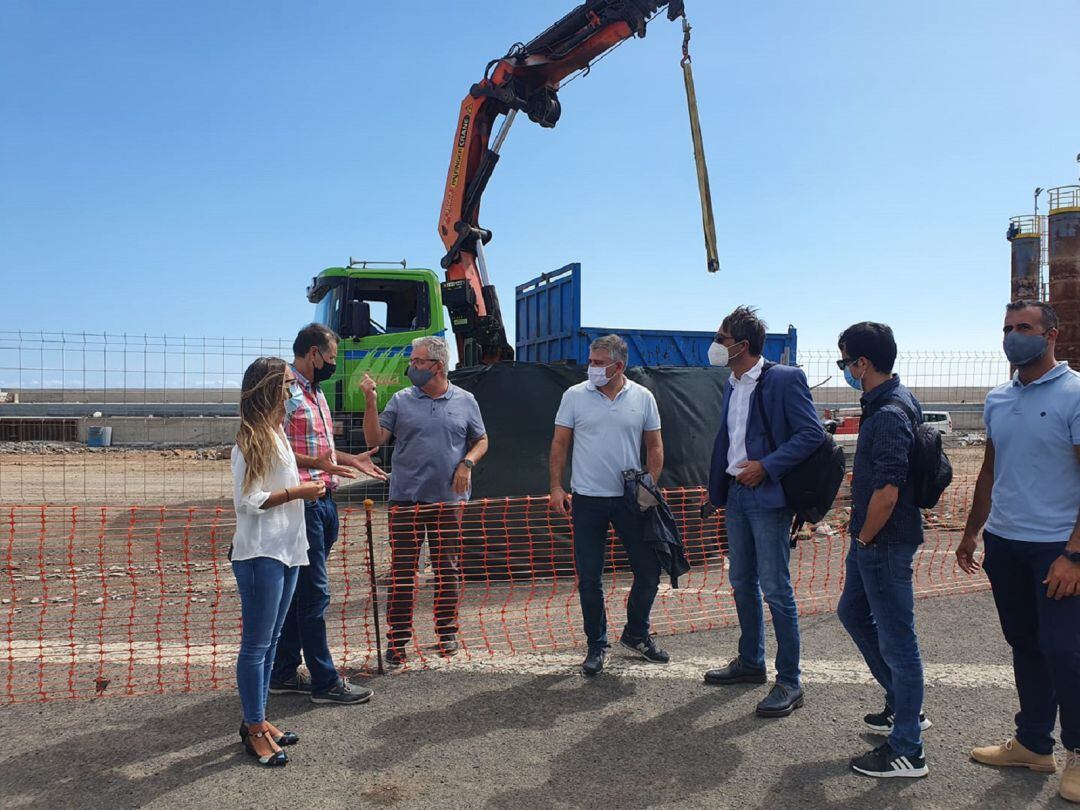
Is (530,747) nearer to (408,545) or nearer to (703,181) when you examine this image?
(408,545)

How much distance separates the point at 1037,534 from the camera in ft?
10.4

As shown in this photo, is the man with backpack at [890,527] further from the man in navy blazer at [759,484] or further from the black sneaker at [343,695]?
the black sneaker at [343,695]

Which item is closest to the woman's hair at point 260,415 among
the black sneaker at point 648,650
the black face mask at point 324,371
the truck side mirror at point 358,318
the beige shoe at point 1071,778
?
the black face mask at point 324,371

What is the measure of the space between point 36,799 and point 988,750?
3.94m

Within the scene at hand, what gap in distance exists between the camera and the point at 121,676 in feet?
14.5

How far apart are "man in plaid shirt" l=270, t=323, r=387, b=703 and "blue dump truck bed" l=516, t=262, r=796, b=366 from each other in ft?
16.2

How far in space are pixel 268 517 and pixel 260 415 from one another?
434 mm

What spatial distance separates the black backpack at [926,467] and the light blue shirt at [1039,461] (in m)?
0.24

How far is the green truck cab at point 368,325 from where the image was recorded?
32.3 ft

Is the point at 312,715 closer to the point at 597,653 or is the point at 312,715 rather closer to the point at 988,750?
the point at 597,653

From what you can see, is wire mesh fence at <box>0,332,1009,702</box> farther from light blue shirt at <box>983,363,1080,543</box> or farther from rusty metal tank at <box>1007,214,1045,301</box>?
rusty metal tank at <box>1007,214,1045,301</box>

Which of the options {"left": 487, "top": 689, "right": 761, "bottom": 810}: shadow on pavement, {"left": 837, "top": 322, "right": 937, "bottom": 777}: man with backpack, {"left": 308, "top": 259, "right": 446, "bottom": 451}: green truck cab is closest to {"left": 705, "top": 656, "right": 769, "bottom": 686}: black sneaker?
{"left": 487, "top": 689, "right": 761, "bottom": 810}: shadow on pavement

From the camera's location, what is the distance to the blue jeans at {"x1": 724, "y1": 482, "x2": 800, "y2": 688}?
Result: 4.00 m

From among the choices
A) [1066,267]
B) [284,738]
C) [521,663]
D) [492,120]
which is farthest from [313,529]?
[1066,267]
